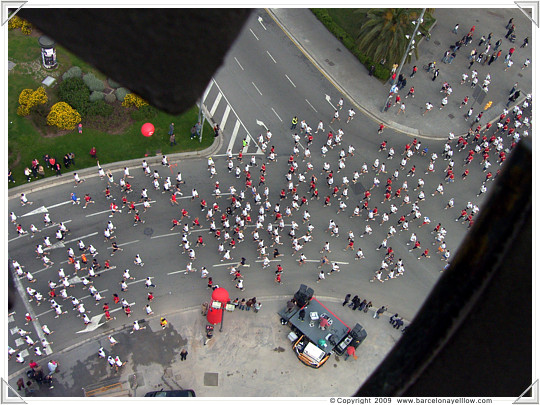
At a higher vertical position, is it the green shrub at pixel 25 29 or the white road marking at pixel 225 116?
the white road marking at pixel 225 116

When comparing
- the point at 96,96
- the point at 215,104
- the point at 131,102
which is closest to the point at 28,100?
the point at 96,96

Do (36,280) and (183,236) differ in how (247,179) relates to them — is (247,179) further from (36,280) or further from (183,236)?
(36,280)

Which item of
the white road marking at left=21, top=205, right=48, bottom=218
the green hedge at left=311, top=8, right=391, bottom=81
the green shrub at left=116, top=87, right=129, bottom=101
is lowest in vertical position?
the white road marking at left=21, top=205, right=48, bottom=218

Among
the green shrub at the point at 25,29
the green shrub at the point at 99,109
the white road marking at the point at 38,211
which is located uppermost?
the green shrub at the point at 99,109

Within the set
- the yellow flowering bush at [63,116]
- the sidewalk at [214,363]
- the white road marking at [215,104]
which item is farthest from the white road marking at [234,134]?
the sidewalk at [214,363]

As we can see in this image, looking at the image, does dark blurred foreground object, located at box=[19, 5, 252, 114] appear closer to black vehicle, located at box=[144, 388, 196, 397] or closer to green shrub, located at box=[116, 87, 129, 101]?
black vehicle, located at box=[144, 388, 196, 397]

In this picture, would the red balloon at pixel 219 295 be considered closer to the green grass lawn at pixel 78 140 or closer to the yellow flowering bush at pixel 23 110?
the green grass lawn at pixel 78 140

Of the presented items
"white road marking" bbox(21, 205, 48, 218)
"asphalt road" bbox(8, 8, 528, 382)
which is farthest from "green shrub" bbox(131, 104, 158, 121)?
"white road marking" bbox(21, 205, 48, 218)

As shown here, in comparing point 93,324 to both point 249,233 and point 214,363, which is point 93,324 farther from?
point 249,233
